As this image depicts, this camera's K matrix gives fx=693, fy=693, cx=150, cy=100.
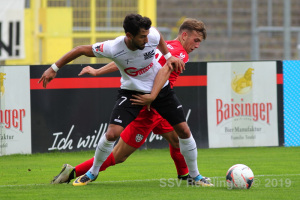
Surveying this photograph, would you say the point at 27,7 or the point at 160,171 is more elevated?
the point at 27,7

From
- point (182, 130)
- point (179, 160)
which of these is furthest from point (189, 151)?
point (179, 160)

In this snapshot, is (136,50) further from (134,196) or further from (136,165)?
(136,165)

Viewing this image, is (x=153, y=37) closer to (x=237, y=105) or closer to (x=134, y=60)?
(x=134, y=60)

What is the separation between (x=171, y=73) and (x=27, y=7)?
406 inches

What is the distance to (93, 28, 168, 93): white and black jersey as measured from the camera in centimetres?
714

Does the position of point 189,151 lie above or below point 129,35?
below

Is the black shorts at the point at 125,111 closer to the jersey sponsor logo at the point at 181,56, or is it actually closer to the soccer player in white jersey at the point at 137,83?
the soccer player in white jersey at the point at 137,83

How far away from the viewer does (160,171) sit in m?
9.54

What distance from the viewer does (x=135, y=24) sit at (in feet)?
22.4

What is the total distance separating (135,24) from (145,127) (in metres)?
1.54

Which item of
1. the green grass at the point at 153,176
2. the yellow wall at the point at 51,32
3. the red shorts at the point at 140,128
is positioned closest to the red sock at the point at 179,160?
the green grass at the point at 153,176

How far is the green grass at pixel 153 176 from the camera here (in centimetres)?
705

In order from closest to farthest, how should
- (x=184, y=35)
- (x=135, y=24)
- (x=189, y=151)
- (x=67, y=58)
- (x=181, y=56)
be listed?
(x=135, y=24)
(x=67, y=58)
(x=189, y=151)
(x=181, y=56)
(x=184, y=35)

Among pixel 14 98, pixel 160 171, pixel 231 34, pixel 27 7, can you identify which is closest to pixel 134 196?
pixel 160 171
